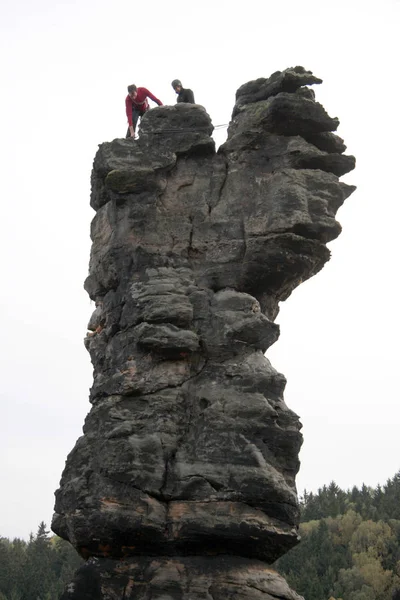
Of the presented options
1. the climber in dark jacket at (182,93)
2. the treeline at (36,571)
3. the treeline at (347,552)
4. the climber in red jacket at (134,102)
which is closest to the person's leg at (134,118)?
the climber in red jacket at (134,102)

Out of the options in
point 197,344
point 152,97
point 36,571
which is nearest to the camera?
point 197,344

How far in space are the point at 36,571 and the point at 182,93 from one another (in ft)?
161

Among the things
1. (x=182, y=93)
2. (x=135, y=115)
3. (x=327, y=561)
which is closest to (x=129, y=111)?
(x=135, y=115)

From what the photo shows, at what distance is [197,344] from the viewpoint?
1526cm

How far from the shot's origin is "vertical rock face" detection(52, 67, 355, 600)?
45.4 feet

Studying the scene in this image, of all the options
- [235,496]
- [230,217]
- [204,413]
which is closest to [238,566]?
[235,496]

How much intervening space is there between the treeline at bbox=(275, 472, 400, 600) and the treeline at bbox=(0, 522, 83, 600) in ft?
47.3

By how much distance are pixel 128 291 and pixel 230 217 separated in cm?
243

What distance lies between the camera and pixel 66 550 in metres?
65.9

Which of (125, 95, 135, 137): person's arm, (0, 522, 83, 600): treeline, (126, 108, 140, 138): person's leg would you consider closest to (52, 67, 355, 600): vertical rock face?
(125, 95, 135, 137): person's arm

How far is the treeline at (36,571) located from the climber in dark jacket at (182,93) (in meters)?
41.8

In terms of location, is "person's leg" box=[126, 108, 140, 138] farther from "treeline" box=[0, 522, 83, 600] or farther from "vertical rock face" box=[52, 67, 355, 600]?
"treeline" box=[0, 522, 83, 600]

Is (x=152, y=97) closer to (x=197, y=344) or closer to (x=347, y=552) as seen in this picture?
(x=197, y=344)

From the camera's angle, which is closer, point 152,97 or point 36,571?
point 152,97
